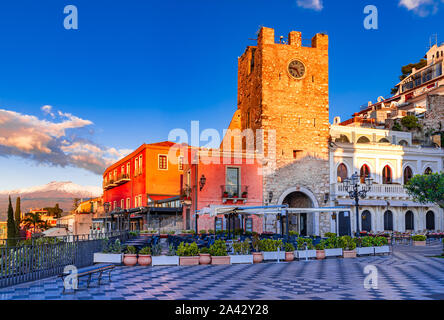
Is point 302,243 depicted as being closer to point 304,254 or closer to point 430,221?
point 304,254

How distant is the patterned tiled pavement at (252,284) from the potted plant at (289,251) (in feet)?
5.79

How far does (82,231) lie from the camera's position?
48031mm

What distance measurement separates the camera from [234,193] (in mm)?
31266

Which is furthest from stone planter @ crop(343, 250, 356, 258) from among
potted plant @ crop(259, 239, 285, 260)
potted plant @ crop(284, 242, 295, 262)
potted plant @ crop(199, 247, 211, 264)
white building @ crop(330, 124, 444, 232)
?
white building @ crop(330, 124, 444, 232)

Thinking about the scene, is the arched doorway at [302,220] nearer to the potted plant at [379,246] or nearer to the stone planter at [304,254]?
the potted plant at [379,246]

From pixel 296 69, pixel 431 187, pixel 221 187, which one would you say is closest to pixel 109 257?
pixel 431 187

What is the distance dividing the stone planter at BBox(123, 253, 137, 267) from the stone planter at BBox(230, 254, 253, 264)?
3.66m

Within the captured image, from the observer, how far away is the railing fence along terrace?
→ 1098 centimetres

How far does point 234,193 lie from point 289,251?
42.6ft

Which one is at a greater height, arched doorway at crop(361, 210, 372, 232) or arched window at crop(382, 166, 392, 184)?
arched window at crop(382, 166, 392, 184)

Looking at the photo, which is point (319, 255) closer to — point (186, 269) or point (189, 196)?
point (186, 269)

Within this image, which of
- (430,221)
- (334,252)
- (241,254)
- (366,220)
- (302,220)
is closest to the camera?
(241,254)

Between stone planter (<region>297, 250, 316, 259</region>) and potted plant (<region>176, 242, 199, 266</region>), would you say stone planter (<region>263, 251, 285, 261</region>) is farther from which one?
potted plant (<region>176, 242, 199, 266</region>)
